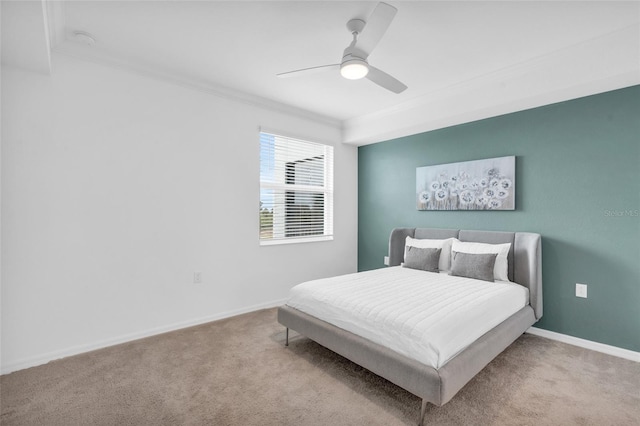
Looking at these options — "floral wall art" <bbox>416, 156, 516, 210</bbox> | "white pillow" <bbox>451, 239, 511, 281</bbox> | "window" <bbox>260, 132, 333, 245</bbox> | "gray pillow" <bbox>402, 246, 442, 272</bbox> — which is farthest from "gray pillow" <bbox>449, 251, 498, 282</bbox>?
"window" <bbox>260, 132, 333, 245</bbox>

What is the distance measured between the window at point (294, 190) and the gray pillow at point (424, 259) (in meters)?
1.43

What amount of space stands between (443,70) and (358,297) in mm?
2354

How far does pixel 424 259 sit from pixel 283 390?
216 centimetres

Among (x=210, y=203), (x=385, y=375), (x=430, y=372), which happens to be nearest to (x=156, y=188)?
(x=210, y=203)

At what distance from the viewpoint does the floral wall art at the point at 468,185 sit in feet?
11.2

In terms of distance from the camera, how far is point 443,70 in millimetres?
3088

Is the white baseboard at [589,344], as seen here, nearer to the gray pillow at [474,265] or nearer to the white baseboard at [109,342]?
the gray pillow at [474,265]

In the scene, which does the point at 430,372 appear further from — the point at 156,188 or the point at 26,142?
the point at 26,142

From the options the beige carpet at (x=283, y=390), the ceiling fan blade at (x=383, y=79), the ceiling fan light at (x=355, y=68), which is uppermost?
the ceiling fan blade at (x=383, y=79)

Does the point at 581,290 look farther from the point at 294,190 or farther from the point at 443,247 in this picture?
the point at 294,190

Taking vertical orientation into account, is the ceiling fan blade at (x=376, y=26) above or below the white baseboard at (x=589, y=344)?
above

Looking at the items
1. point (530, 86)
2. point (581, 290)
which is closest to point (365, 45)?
point (530, 86)

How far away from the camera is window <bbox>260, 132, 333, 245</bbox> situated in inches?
159

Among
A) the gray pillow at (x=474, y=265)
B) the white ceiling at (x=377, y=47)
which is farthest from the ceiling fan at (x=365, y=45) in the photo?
the gray pillow at (x=474, y=265)
